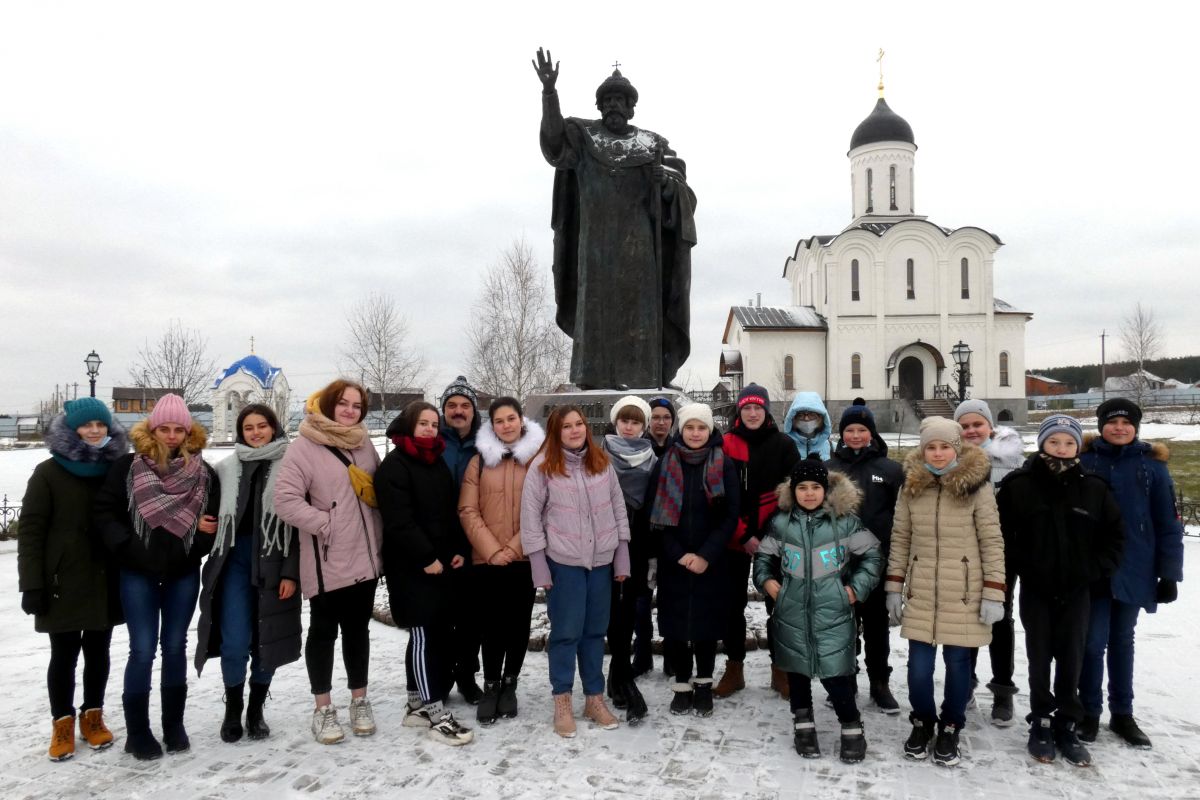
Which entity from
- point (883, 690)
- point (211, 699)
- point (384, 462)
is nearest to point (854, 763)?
point (883, 690)

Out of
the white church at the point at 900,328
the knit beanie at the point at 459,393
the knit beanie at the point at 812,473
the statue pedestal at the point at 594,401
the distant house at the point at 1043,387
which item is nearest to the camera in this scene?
the knit beanie at the point at 812,473

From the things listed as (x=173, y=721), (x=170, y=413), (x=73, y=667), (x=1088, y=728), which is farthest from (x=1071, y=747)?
(x=73, y=667)

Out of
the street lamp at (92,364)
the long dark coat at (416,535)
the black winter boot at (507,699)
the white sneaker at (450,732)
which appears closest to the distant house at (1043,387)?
the street lamp at (92,364)

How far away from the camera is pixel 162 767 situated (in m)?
3.53

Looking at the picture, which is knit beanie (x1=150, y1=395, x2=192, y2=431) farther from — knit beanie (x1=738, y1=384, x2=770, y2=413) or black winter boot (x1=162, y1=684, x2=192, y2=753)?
knit beanie (x1=738, y1=384, x2=770, y2=413)

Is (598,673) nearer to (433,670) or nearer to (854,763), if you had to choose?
(433,670)

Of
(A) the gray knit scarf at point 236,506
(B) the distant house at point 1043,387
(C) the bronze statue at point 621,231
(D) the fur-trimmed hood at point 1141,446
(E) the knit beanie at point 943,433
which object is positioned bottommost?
(A) the gray knit scarf at point 236,506

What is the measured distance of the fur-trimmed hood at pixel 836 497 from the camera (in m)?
3.76

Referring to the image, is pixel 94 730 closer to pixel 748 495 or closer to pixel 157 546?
pixel 157 546

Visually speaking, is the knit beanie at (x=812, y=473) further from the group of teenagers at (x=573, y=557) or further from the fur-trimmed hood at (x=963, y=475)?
the fur-trimmed hood at (x=963, y=475)

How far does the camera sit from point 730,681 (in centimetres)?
443

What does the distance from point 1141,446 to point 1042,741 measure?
1574 millimetres

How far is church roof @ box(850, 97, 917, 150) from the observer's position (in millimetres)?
40781

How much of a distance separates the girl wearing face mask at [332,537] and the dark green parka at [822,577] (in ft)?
6.84
